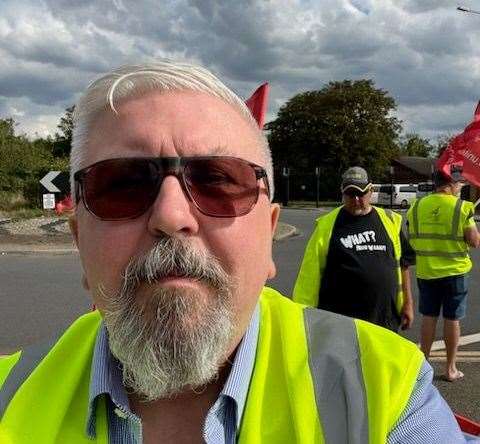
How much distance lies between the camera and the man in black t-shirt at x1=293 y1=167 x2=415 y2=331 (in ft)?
14.5

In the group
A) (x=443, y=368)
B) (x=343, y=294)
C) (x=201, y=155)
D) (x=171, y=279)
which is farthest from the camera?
(x=443, y=368)

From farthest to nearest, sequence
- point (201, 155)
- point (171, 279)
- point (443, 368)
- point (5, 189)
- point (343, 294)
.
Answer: point (5, 189), point (443, 368), point (343, 294), point (201, 155), point (171, 279)

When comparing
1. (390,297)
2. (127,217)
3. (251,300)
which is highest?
(127,217)

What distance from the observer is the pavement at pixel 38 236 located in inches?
591

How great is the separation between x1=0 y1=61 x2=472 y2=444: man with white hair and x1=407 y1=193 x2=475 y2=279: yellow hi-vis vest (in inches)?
165

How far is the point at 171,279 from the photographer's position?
1245mm

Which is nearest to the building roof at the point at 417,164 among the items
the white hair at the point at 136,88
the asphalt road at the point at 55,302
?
the asphalt road at the point at 55,302

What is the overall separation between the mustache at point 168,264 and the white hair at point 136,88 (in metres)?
0.32

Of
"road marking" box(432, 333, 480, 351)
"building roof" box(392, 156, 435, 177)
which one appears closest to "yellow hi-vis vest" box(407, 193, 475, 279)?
"road marking" box(432, 333, 480, 351)

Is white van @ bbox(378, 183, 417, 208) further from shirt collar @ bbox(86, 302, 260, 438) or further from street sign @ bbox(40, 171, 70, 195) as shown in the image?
shirt collar @ bbox(86, 302, 260, 438)

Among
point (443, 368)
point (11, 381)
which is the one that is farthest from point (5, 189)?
point (11, 381)

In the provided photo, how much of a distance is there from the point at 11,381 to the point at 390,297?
135 inches

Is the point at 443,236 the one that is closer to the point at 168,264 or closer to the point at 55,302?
the point at 168,264

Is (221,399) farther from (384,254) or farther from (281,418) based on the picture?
(384,254)
